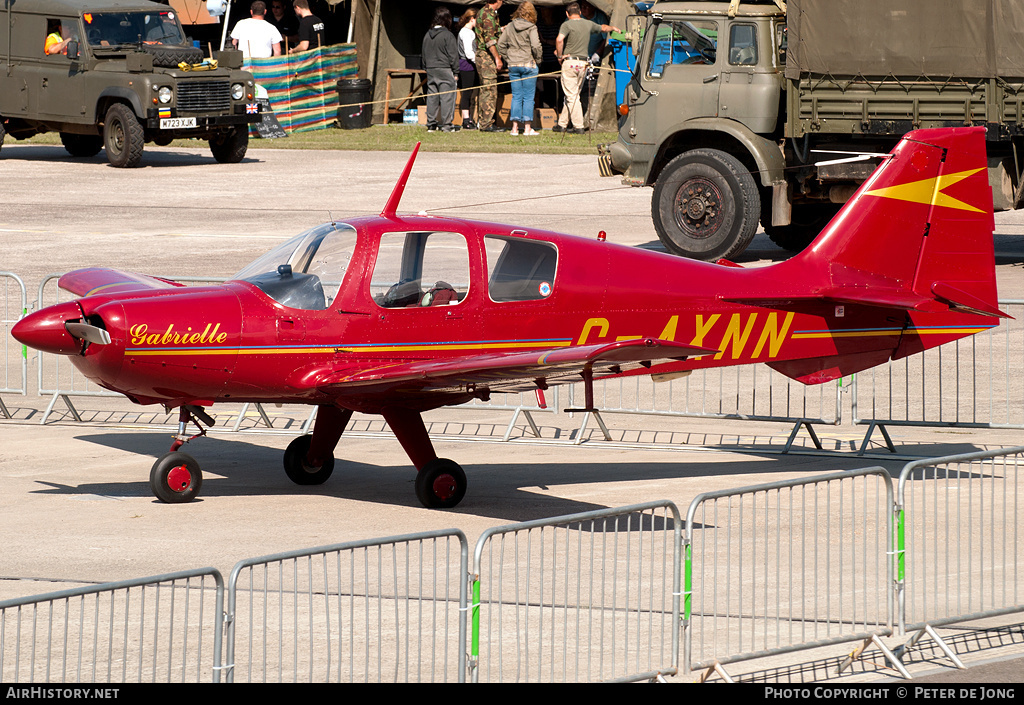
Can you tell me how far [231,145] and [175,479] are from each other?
18911mm

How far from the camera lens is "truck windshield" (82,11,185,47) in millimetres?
26172

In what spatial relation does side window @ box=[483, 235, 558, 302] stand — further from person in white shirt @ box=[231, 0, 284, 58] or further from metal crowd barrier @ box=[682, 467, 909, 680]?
person in white shirt @ box=[231, 0, 284, 58]

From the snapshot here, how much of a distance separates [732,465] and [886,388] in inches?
115

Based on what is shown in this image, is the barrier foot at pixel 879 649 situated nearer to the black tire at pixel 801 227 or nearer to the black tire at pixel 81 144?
the black tire at pixel 801 227

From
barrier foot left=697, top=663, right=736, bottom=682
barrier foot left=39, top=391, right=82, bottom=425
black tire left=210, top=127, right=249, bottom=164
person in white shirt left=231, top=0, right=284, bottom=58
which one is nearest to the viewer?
barrier foot left=697, top=663, right=736, bottom=682

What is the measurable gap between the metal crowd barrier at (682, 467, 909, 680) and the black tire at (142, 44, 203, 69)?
63.8 feet

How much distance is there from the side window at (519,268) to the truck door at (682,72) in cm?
915

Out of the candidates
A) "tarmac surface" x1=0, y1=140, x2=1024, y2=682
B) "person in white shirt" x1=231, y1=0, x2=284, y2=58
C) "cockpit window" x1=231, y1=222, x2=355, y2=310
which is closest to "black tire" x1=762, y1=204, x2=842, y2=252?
"tarmac surface" x1=0, y1=140, x2=1024, y2=682

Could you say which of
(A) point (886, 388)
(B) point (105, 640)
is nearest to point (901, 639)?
(B) point (105, 640)

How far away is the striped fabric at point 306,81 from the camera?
32.1 metres

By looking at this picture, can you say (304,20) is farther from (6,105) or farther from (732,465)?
(732,465)

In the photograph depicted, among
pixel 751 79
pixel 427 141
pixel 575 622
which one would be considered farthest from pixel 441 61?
pixel 575 622

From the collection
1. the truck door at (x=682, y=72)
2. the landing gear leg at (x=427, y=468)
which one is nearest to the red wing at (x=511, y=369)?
the landing gear leg at (x=427, y=468)

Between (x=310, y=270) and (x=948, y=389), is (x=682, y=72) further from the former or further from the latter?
(x=310, y=270)
